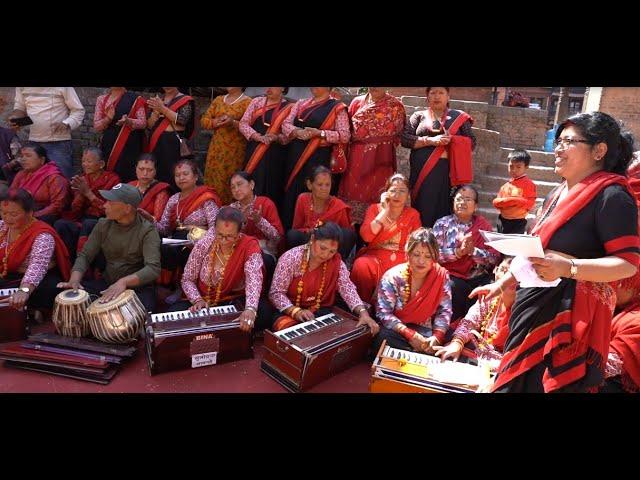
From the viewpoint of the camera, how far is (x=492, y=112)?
810cm

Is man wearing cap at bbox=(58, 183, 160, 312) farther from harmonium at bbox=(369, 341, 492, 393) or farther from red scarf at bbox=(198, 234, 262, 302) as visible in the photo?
harmonium at bbox=(369, 341, 492, 393)

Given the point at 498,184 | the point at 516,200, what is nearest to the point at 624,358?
the point at 516,200

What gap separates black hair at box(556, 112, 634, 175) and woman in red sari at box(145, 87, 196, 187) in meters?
3.95

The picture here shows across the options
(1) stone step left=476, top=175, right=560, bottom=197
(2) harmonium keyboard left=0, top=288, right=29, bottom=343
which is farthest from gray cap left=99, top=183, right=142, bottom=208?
(1) stone step left=476, top=175, right=560, bottom=197

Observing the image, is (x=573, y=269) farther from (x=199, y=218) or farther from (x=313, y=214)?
(x=199, y=218)

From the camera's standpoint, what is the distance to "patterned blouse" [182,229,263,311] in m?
3.48

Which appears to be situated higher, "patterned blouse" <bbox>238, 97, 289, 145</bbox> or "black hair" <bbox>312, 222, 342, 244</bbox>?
"patterned blouse" <bbox>238, 97, 289, 145</bbox>

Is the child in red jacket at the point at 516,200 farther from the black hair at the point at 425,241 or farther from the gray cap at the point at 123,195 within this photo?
the gray cap at the point at 123,195

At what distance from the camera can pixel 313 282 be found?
3.57 meters

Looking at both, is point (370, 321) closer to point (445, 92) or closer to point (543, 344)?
point (543, 344)

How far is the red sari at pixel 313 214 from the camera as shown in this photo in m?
4.21

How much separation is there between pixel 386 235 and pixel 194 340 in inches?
73.4

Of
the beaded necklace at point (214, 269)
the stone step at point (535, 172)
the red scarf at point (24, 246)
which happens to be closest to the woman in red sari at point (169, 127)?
the red scarf at point (24, 246)
